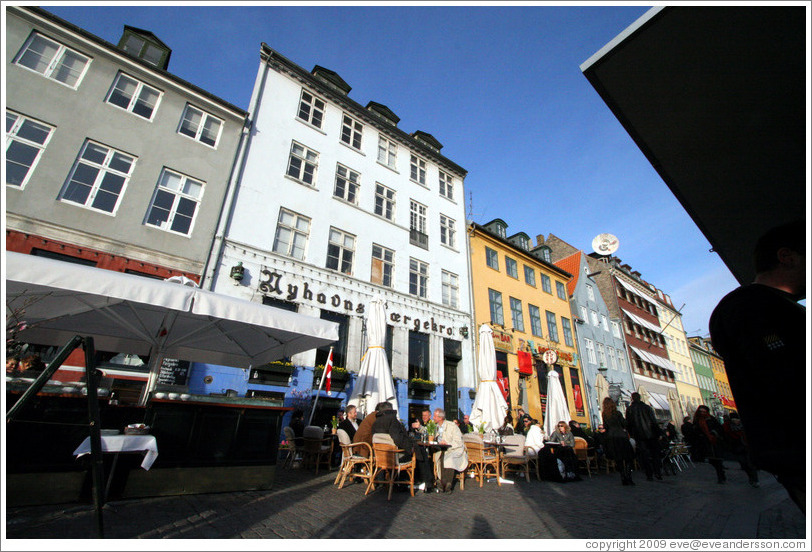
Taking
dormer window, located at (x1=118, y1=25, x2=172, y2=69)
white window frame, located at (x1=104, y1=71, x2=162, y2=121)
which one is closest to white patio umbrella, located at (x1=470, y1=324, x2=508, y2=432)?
white window frame, located at (x1=104, y1=71, x2=162, y2=121)

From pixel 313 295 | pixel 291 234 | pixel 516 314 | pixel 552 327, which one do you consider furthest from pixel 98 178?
pixel 552 327

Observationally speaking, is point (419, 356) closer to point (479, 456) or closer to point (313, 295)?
point (313, 295)

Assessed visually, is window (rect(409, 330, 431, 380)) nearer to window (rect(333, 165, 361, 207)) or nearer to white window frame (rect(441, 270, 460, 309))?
white window frame (rect(441, 270, 460, 309))

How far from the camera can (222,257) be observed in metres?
11.7

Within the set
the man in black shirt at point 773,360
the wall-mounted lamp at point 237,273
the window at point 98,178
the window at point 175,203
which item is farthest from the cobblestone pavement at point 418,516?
the window at point 98,178

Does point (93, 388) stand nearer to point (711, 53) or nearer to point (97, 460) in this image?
point (97, 460)

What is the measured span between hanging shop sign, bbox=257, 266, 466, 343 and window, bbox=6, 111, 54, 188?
6.62m

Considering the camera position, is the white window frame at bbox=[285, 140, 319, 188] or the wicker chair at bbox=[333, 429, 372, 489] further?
the white window frame at bbox=[285, 140, 319, 188]

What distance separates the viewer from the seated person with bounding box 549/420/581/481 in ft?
28.5

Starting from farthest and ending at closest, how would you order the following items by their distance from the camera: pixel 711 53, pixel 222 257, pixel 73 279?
pixel 222 257, pixel 73 279, pixel 711 53

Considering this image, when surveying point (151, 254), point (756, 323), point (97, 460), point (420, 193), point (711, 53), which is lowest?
point (97, 460)

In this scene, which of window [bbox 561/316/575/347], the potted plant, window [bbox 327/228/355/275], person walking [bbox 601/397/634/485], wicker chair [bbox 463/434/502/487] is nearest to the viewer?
wicker chair [bbox 463/434/502/487]

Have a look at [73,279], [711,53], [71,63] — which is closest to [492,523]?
[711,53]

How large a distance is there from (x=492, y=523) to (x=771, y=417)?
4.02m
